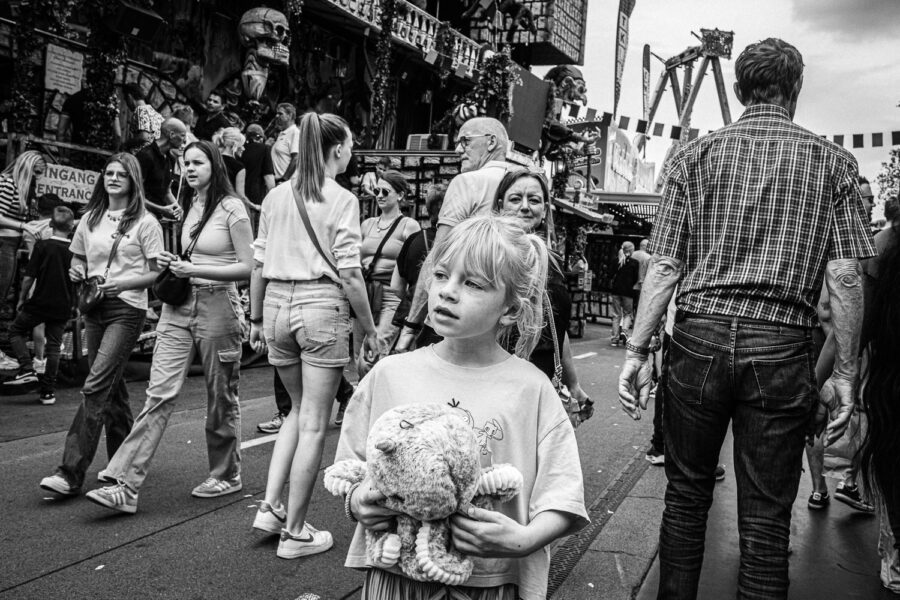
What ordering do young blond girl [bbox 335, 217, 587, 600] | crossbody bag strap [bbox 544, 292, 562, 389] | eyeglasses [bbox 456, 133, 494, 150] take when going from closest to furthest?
young blond girl [bbox 335, 217, 587, 600] → crossbody bag strap [bbox 544, 292, 562, 389] → eyeglasses [bbox 456, 133, 494, 150]

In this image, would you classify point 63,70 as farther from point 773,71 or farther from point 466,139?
point 773,71

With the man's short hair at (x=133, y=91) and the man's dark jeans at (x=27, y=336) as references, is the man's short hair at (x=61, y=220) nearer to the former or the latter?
the man's dark jeans at (x=27, y=336)

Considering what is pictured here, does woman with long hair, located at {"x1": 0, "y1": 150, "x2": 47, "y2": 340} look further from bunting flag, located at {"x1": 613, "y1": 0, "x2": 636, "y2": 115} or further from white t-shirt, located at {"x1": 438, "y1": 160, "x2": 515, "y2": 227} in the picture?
bunting flag, located at {"x1": 613, "y1": 0, "x2": 636, "y2": 115}

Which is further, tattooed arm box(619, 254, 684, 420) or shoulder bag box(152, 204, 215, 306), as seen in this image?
shoulder bag box(152, 204, 215, 306)

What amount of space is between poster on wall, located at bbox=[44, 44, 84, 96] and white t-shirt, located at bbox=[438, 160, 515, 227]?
10.4 meters

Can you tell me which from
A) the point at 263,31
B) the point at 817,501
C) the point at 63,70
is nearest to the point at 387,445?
the point at 817,501

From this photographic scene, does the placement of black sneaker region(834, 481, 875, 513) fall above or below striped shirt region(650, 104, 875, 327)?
below

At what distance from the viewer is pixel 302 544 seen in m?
3.96

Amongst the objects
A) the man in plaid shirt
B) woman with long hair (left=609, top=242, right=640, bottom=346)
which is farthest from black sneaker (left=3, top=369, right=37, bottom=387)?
woman with long hair (left=609, top=242, right=640, bottom=346)

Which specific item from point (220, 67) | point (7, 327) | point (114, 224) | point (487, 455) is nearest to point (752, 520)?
point (487, 455)

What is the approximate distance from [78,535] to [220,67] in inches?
492

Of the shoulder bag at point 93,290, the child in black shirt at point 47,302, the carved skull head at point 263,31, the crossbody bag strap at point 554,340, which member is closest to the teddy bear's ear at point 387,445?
the crossbody bag strap at point 554,340

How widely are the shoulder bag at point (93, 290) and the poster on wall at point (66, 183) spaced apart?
17.3 feet

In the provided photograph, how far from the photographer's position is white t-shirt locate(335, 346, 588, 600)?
185 centimetres
